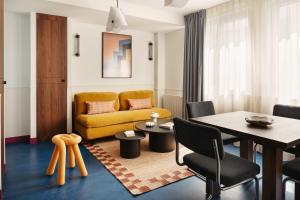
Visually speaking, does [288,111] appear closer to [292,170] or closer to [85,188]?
[292,170]

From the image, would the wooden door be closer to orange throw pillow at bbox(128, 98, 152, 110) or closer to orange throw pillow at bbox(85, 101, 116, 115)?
orange throw pillow at bbox(85, 101, 116, 115)

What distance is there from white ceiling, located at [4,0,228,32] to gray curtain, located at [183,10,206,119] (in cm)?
17

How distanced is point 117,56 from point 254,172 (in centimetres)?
373

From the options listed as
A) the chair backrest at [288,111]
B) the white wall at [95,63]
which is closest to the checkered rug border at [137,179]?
the chair backrest at [288,111]

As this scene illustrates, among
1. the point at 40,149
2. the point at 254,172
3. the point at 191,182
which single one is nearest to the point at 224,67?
the point at 191,182

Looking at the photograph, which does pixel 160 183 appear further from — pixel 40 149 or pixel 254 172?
pixel 40 149

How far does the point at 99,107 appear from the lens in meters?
4.11

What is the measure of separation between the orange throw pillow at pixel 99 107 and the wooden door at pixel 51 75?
0.44 metres

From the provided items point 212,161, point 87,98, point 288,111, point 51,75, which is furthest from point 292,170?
point 51,75

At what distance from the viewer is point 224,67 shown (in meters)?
3.79

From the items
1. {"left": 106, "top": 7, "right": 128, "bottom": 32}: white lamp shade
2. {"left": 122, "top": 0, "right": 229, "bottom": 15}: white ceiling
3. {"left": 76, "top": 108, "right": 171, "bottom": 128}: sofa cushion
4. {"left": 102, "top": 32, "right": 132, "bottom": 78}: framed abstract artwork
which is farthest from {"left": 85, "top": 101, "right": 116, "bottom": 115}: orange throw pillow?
{"left": 122, "top": 0, "right": 229, "bottom": 15}: white ceiling

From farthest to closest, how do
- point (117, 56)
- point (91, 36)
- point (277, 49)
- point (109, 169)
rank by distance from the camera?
1. point (117, 56)
2. point (91, 36)
3. point (277, 49)
4. point (109, 169)

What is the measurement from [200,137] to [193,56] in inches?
122

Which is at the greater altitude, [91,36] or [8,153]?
[91,36]
